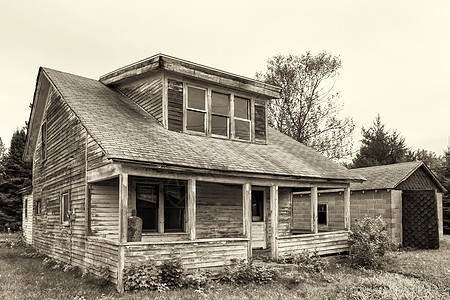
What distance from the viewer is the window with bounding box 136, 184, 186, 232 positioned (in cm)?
1334

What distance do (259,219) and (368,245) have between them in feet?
13.8

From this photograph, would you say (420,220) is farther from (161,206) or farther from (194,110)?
(161,206)

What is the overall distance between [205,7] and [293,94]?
791 inches

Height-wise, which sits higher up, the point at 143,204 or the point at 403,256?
the point at 143,204

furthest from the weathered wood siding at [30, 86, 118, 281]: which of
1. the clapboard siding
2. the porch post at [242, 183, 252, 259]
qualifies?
the porch post at [242, 183, 252, 259]

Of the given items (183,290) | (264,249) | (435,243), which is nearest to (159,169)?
(183,290)

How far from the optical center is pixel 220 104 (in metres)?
16.0

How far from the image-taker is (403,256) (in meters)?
16.5

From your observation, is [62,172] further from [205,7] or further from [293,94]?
[293,94]

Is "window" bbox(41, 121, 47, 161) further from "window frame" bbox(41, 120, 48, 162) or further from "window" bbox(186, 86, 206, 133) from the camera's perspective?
"window" bbox(186, 86, 206, 133)

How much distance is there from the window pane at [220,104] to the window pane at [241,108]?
0.39 metres

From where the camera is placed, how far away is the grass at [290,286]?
9891 mm

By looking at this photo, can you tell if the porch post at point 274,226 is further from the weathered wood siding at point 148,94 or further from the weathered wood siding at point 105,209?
the weathered wood siding at point 105,209

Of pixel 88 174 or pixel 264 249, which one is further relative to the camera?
pixel 264 249
